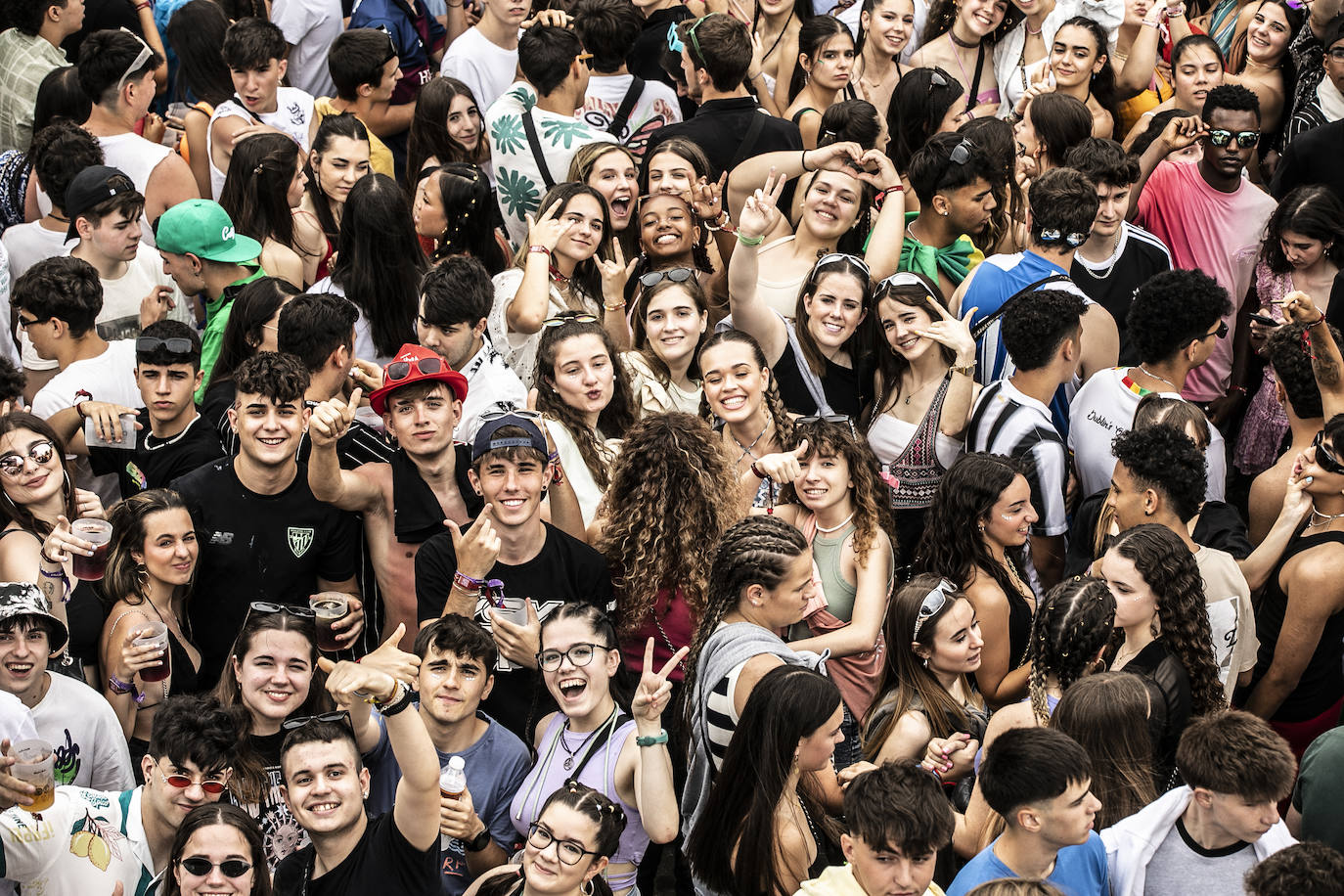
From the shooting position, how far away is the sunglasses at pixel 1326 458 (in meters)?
4.98

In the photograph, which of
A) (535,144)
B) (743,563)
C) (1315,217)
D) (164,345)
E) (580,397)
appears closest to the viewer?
(743,563)

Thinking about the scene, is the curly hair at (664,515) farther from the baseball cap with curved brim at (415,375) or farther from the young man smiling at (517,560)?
the baseball cap with curved brim at (415,375)

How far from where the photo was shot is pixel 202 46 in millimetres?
7855

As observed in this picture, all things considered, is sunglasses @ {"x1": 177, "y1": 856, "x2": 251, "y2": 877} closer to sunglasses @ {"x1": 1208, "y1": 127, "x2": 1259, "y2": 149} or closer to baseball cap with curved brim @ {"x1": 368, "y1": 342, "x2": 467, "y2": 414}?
baseball cap with curved brim @ {"x1": 368, "y1": 342, "x2": 467, "y2": 414}

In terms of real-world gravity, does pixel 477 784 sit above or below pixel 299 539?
below

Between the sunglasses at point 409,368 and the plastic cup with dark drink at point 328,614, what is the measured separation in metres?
0.77

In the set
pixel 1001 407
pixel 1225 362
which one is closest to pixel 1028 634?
pixel 1001 407

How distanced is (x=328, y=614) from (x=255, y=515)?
490 millimetres

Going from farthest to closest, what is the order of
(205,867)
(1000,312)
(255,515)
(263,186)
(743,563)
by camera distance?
(263,186) < (1000,312) < (255,515) < (743,563) < (205,867)

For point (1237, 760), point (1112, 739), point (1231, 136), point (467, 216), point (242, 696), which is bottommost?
point (242, 696)

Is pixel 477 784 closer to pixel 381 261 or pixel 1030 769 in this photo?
pixel 1030 769

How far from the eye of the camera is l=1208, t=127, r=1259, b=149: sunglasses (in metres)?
6.87

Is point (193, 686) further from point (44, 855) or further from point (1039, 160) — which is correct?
point (1039, 160)

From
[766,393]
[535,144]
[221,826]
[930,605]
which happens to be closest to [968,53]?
[535,144]
